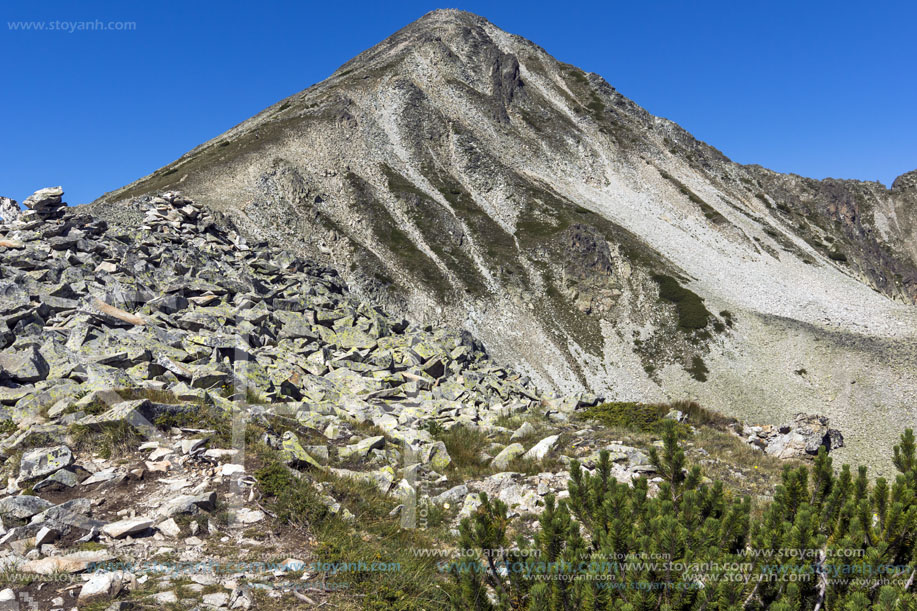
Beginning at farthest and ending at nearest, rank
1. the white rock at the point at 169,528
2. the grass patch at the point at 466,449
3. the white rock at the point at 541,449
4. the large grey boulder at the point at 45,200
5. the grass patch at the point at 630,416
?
the large grey boulder at the point at 45,200, the grass patch at the point at 630,416, the white rock at the point at 541,449, the grass patch at the point at 466,449, the white rock at the point at 169,528

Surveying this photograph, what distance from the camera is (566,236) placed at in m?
83.0

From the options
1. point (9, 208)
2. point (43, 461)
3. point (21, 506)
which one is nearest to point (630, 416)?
point (43, 461)

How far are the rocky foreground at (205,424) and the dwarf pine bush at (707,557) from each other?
305 cm

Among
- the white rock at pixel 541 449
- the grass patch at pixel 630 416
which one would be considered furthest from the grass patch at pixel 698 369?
the white rock at pixel 541 449

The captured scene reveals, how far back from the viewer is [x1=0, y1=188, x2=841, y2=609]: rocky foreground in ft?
22.6

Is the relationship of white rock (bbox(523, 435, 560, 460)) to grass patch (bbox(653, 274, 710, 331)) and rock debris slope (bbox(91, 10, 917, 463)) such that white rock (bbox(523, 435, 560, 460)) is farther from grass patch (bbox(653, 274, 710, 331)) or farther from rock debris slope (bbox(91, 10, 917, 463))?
grass patch (bbox(653, 274, 710, 331))

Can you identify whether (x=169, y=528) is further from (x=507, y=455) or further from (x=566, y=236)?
(x=566, y=236)

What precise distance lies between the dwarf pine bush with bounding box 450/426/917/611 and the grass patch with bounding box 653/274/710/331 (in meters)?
69.0

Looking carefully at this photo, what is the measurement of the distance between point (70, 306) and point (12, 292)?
1.62 m

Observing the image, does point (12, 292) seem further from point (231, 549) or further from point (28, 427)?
point (231, 549)

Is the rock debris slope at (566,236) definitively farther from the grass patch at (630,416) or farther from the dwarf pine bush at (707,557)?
the dwarf pine bush at (707,557)

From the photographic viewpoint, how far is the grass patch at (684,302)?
230 ft

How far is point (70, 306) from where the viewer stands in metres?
17.1

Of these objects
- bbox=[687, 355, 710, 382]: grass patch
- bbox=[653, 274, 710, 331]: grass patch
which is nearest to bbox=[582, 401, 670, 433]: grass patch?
bbox=[687, 355, 710, 382]: grass patch
